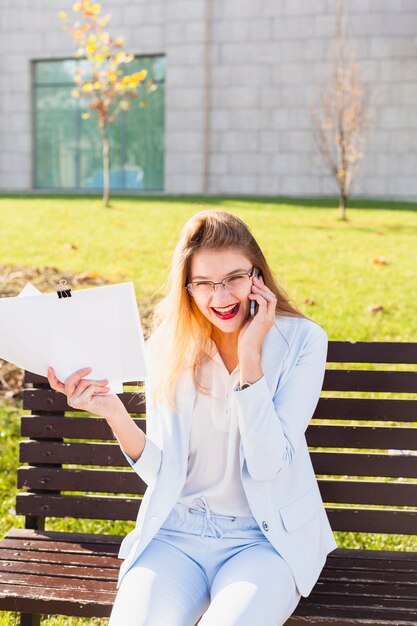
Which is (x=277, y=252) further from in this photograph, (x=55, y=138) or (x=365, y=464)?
(x=55, y=138)

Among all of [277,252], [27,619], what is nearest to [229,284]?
[27,619]

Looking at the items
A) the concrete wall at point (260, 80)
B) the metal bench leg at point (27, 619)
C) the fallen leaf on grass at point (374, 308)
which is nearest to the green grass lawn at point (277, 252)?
the fallen leaf on grass at point (374, 308)

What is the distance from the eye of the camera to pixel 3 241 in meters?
10.3

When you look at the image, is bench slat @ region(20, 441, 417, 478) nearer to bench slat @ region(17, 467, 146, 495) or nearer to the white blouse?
bench slat @ region(17, 467, 146, 495)

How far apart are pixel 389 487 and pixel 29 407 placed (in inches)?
59.1

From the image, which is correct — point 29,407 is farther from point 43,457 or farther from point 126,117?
point 126,117

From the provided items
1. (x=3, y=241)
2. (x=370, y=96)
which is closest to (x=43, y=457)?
(x=3, y=241)

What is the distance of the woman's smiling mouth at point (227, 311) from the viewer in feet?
9.47

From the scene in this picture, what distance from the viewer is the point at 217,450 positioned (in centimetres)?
298

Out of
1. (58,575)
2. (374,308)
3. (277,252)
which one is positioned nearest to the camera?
(58,575)

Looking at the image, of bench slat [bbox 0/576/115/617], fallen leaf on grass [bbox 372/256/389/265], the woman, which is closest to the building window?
fallen leaf on grass [bbox 372/256/389/265]

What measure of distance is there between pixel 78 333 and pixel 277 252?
690 centimetres

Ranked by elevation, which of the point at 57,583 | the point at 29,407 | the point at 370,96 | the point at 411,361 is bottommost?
the point at 57,583

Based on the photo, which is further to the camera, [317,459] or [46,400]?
Answer: [46,400]
